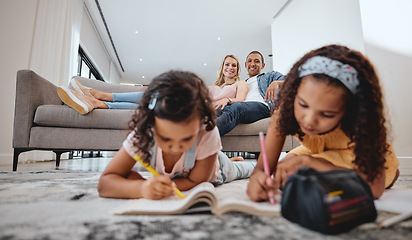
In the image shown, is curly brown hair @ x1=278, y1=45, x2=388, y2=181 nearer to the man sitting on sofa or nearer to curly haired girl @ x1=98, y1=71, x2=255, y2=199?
curly haired girl @ x1=98, y1=71, x2=255, y2=199

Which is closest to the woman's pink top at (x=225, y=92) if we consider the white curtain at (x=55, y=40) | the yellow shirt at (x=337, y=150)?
the yellow shirt at (x=337, y=150)

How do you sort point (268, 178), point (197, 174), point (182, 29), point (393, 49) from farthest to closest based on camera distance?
point (182, 29) < point (393, 49) < point (197, 174) < point (268, 178)

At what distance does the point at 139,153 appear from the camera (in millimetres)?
650

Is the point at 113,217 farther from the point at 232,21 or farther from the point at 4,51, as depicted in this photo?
Answer: the point at 232,21

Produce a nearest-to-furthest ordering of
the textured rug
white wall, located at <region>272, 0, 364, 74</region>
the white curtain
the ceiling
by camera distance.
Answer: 1. the textured rug
2. white wall, located at <region>272, 0, 364, 74</region>
3. the white curtain
4. the ceiling

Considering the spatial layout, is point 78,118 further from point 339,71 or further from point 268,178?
point 339,71

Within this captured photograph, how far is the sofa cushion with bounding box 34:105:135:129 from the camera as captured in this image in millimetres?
1499

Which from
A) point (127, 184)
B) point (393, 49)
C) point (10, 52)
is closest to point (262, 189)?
point (127, 184)

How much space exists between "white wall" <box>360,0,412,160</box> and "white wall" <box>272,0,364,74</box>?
93mm

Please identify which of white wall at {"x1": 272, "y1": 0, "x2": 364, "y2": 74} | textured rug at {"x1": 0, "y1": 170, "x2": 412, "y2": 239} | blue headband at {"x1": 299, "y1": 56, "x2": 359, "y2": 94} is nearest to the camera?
textured rug at {"x1": 0, "y1": 170, "x2": 412, "y2": 239}

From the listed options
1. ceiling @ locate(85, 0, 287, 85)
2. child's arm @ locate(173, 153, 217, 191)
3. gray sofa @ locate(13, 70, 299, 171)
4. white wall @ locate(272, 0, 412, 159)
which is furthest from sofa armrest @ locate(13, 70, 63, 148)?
white wall @ locate(272, 0, 412, 159)

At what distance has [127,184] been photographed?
64 centimetres

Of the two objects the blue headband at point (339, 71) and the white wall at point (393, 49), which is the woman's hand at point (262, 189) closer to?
the blue headband at point (339, 71)

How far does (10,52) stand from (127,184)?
2.53 m
